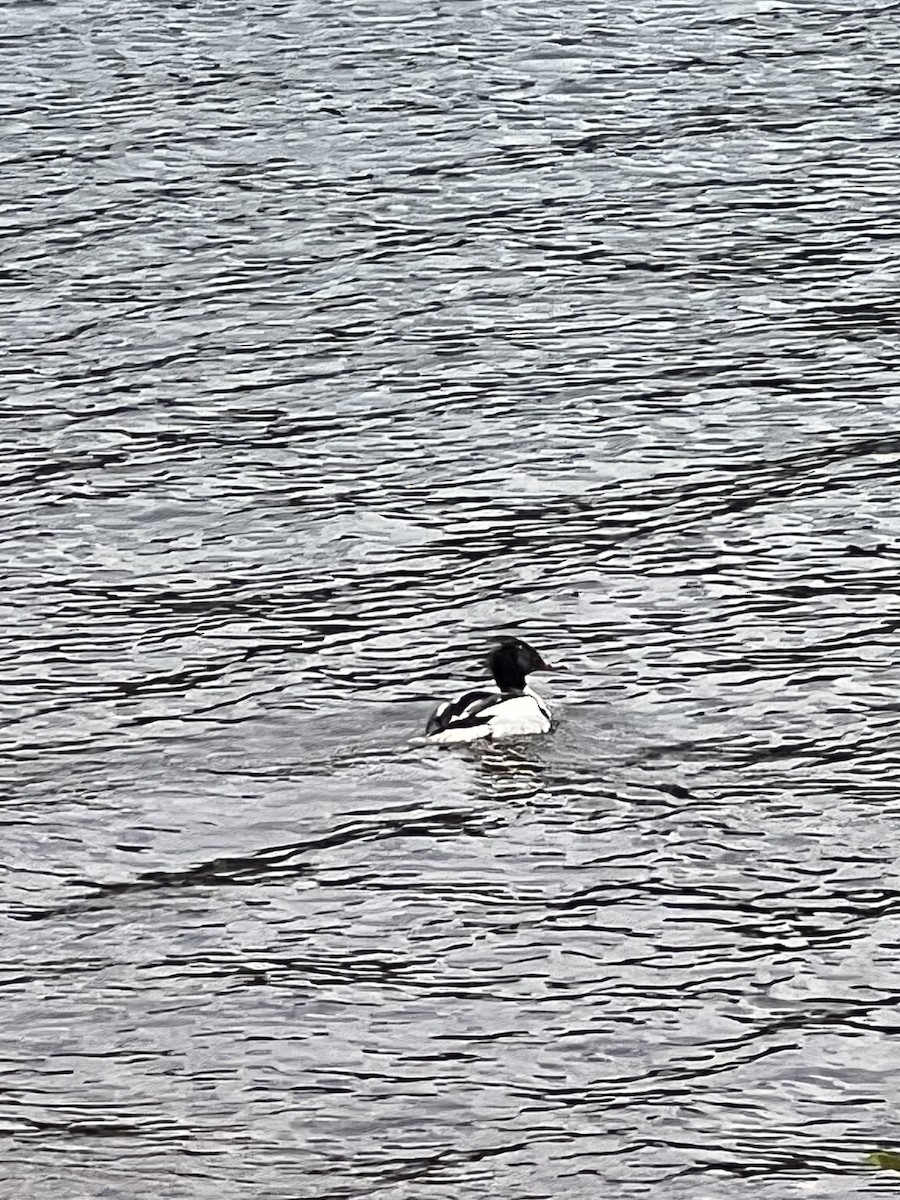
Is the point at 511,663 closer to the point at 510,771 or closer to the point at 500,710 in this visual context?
the point at 500,710

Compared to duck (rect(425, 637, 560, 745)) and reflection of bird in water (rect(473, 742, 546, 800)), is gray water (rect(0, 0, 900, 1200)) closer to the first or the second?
reflection of bird in water (rect(473, 742, 546, 800))

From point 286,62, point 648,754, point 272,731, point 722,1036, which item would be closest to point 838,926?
point 722,1036

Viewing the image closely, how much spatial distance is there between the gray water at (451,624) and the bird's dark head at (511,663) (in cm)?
54

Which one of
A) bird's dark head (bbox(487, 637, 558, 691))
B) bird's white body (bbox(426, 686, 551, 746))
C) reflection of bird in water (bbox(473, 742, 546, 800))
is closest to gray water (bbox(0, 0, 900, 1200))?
reflection of bird in water (bbox(473, 742, 546, 800))

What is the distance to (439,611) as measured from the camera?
65.8 ft

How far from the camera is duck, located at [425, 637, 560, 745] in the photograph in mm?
17609

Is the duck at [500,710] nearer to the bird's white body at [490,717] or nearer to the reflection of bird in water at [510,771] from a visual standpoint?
the bird's white body at [490,717]

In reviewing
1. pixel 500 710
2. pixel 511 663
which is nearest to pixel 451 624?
pixel 511 663

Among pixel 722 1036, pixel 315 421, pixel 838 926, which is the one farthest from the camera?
pixel 315 421

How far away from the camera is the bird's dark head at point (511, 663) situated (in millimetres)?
17891

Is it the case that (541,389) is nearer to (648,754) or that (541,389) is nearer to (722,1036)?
(648,754)

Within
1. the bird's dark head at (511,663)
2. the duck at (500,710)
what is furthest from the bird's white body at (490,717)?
the bird's dark head at (511,663)

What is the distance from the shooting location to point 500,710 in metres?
17.5

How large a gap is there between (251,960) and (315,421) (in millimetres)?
9704
